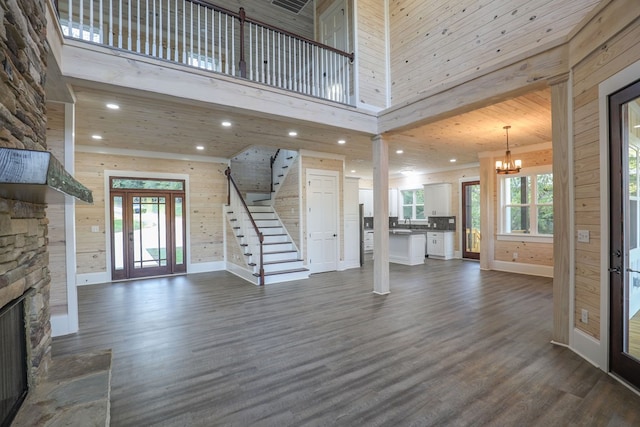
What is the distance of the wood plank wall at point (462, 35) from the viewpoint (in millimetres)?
2998

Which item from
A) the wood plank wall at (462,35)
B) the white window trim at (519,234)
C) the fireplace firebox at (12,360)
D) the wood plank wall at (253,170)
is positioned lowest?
the fireplace firebox at (12,360)

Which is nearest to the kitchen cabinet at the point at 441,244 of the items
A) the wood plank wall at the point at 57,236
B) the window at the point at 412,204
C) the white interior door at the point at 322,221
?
the window at the point at 412,204

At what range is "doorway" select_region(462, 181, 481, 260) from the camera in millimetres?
8945

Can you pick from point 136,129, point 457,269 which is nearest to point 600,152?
point 457,269

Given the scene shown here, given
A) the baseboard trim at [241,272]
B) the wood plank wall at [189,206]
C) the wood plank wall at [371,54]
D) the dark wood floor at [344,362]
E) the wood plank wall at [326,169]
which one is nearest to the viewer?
the dark wood floor at [344,362]

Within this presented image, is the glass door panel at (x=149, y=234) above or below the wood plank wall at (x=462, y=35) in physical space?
below

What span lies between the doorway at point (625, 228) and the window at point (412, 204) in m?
8.34

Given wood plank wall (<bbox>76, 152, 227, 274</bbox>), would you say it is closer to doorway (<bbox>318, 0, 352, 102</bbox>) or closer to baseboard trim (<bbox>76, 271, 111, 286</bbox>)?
baseboard trim (<bbox>76, 271, 111, 286</bbox>)

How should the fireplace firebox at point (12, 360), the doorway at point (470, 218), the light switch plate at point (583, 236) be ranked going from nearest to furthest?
1. the fireplace firebox at point (12, 360)
2. the light switch plate at point (583, 236)
3. the doorway at point (470, 218)

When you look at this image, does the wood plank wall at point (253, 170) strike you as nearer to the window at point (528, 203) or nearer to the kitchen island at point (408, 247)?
the kitchen island at point (408, 247)

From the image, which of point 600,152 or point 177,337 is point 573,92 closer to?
point 600,152

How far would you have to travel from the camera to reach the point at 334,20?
19.9ft

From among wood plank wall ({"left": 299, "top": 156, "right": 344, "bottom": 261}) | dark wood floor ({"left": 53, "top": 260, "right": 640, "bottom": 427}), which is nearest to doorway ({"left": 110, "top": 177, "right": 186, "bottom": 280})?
dark wood floor ({"left": 53, "top": 260, "right": 640, "bottom": 427})

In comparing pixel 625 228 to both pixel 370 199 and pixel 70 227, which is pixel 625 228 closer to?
pixel 70 227
